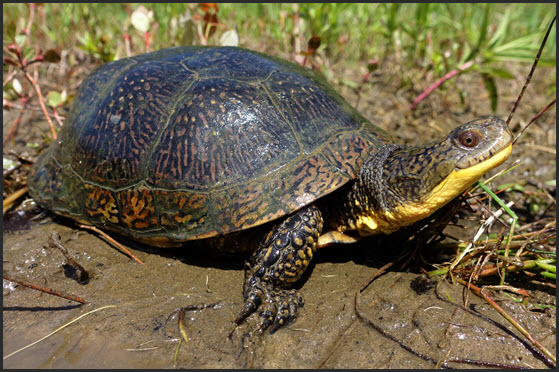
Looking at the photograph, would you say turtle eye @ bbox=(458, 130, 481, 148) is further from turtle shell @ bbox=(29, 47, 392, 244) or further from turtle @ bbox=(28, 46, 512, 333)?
turtle shell @ bbox=(29, 47, 392, 244)

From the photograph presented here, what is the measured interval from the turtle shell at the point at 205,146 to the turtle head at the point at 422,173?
0.17m

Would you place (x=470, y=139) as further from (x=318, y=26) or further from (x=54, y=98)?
(x=54, y=98)

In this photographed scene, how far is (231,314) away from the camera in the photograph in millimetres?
2338

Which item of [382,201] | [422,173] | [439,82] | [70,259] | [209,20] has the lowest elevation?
[70,259]

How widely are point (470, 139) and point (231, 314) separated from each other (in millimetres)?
1588

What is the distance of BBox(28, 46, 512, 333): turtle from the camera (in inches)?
93.0

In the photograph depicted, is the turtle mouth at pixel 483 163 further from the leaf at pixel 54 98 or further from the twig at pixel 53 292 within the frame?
the leaf at pixel 54 98

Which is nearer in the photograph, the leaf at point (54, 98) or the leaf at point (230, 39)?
the leaf at point (54, 98)

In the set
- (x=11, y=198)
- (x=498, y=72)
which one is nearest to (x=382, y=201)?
(x=498, y=72)

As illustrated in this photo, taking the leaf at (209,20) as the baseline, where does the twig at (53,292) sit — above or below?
below

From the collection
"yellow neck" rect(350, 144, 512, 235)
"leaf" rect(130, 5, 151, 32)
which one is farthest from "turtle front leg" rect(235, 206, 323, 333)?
"leaf" rect(130, 5, 151, 32)

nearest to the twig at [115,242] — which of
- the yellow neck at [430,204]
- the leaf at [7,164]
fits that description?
the leaf at [7,164]

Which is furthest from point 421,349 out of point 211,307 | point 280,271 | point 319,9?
point 319,9

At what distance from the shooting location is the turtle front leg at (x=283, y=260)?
2395 mm
